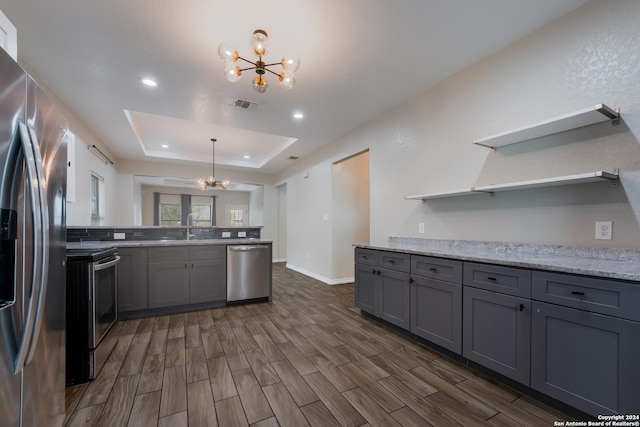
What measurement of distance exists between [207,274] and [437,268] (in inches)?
111

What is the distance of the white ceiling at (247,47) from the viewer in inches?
76.4

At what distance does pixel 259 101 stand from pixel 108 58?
151 centimetres

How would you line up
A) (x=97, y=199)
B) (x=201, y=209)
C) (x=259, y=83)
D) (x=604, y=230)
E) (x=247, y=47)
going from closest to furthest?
(x=604, y=230)
(x=259, y=83)
(x=247, y=47)
(x=97, y=199)
(x=201, y=209)

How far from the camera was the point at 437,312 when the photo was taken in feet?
7.44

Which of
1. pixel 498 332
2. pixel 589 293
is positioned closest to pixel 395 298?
pixel 498 332

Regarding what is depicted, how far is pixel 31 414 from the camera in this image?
1063 mm

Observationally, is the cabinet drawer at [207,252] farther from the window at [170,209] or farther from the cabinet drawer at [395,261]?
the window at [170,209]

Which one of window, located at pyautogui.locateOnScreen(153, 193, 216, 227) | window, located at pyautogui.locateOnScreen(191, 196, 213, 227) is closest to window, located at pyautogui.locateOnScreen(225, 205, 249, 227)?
window, located at pyautogui.locateOnScreen(153, 193, 216, 227)

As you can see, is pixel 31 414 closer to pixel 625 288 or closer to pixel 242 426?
pixel 242 426

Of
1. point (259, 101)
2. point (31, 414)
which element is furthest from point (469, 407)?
point (259, 101)

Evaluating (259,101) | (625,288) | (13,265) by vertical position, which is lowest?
(625,288)

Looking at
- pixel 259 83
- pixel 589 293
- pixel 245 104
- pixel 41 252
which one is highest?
pixel 245 104

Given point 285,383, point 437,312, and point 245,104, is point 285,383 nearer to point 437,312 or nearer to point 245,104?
point 437,312

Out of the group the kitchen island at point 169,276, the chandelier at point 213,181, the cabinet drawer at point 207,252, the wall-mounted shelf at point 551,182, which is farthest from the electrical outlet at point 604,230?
the chandelier at point 213,181
